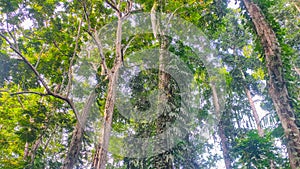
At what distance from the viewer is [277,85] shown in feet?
12.6

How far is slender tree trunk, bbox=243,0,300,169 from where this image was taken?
337 cm

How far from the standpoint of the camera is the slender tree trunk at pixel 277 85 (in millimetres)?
3367

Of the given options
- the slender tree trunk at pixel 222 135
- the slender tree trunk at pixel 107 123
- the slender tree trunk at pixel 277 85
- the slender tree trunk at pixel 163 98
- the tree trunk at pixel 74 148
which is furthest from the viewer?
the slender tree trunk at pixel 222 135

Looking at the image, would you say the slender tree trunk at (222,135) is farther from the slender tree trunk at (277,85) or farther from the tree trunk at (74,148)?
the slender tree trunk at (277,85)

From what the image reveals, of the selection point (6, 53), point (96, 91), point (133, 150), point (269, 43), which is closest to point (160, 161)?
point (133, 150)

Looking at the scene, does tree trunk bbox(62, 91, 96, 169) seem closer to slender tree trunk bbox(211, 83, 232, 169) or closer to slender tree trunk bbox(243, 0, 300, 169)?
slender tree trunk bbox(243, 0, 300, 169)

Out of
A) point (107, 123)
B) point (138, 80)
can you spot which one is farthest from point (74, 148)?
point (138, 80)

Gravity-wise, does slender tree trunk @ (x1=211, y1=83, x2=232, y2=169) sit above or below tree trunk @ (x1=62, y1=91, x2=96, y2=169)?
above

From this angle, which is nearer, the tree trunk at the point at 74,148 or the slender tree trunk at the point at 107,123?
the slender tree trunk at the point at 107,123

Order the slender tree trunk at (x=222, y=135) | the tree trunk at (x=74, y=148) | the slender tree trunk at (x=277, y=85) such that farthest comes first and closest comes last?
the slender tree trunk at (x=222, y=135) < the tree trunk at (x=74, y=148) < the slender tree trunk at (x=277, y=85)

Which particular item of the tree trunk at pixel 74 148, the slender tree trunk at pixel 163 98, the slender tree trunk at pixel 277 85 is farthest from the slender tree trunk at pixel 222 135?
the slender tree trunk at pixel 277 85

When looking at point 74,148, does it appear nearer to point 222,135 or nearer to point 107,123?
point 107,123

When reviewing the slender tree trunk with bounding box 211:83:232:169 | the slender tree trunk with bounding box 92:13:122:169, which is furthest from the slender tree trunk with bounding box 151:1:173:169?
the slender tree trunk with bounding box 211:83:232:169

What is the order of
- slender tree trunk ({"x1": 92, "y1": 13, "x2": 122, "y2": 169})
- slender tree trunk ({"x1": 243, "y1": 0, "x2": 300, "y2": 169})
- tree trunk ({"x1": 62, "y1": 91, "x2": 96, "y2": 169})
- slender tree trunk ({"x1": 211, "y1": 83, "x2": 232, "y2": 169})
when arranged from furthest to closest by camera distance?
slender tree trunk ({"x1": 211, "y1": 83, "x2": 232, "y2": 169})
tree trunk ({"x1": 62, "y1": 91, "x2": 96, "y2": 169})
slender tree trunk ({"x1": 92, "y1": 13, "x2": 122, "y2": 169})
slender tree trunk ({"x1": 243, "y1": 0, "x2": 300, "y2": 169})
